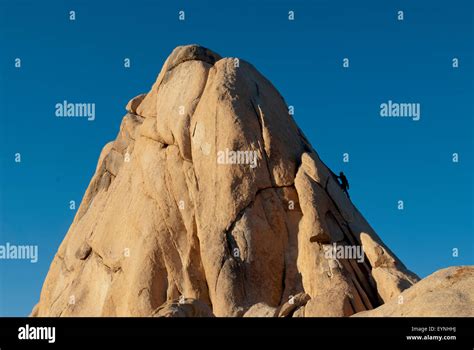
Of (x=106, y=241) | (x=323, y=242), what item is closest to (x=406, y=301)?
(x=323, y=242)

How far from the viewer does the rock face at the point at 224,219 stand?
120 feet

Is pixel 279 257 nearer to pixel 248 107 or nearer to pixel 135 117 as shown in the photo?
pixel 248 107

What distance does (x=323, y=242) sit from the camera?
37.2 m

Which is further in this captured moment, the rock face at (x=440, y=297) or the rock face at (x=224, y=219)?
the rock face at (x=224, y=219)
